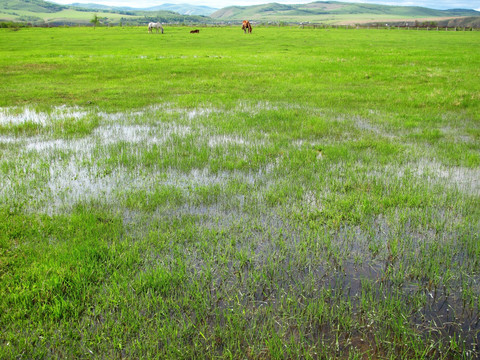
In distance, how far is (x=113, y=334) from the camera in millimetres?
3922

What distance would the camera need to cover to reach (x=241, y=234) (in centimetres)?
584

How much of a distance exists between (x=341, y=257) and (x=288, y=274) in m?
0.89

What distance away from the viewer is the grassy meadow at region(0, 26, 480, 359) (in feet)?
12.9

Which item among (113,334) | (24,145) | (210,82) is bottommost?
(113,334)

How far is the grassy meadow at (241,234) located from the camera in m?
3.94

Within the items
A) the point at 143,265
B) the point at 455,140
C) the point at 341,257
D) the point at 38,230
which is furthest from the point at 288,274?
the point at 455,140

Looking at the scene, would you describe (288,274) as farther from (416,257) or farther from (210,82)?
(210,82)

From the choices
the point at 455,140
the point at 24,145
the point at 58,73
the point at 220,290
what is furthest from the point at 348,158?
the point at 58,73

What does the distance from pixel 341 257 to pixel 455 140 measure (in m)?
7.61

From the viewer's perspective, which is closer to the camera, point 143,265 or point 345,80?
point 143,265

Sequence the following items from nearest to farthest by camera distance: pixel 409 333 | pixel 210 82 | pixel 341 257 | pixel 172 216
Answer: pixel 409 333 < pixel 341 257 < pixel 172 216 < pixel 210 82

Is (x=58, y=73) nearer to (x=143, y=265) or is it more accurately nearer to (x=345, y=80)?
(x=345, y=80)

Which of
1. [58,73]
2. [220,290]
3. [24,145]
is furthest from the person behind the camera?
[58,73]

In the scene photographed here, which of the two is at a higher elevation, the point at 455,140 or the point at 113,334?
the point at 455,140
